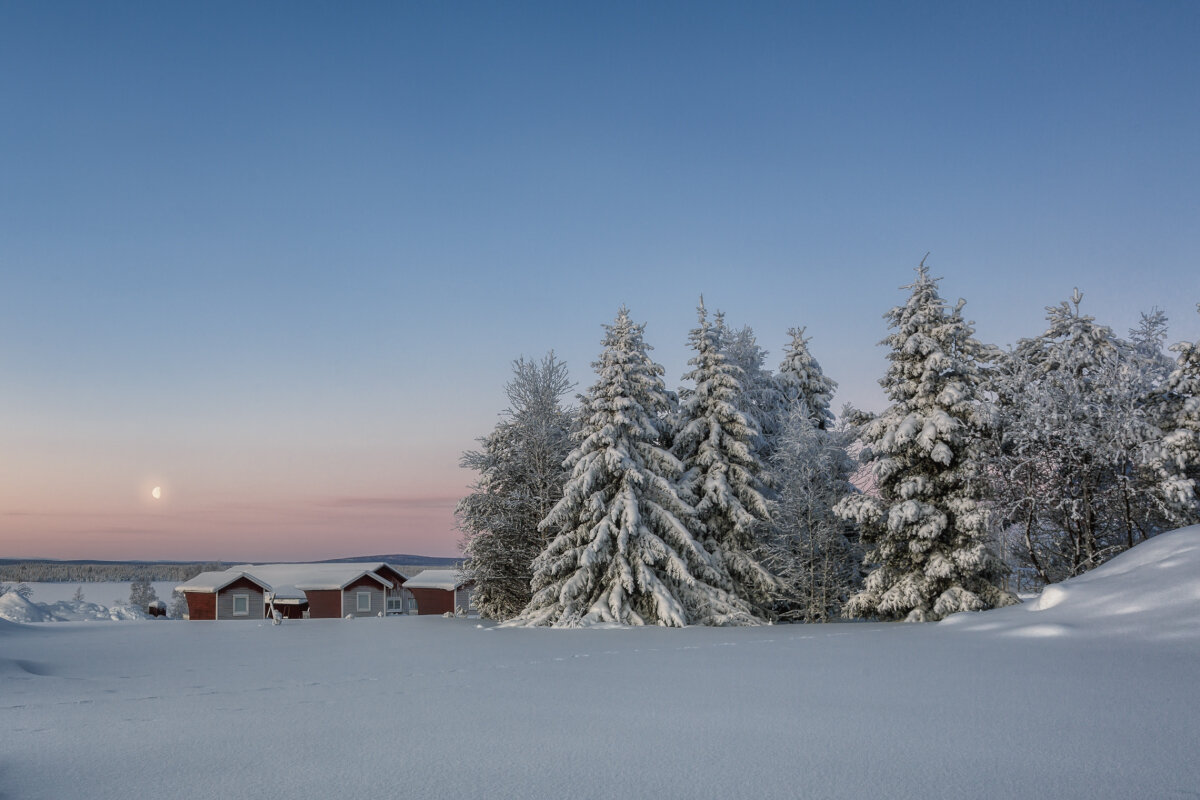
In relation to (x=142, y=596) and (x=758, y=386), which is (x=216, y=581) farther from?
(x=142, y=596)

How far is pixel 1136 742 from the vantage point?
20.1ft

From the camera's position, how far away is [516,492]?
1181 inches

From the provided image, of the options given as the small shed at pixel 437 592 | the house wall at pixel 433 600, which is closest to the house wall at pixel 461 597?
the small shed at pixel 437 592

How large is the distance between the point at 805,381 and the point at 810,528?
8.32 metres

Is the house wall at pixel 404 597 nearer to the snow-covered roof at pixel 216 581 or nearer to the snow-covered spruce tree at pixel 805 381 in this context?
the snow-covered roof at pixel 216 581

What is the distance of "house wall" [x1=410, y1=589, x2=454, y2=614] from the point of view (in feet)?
196

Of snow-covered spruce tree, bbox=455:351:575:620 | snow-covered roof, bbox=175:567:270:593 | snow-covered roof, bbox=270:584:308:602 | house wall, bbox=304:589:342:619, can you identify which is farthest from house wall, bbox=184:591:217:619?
snow-covered spruce tree, bbox=455:351:575:620

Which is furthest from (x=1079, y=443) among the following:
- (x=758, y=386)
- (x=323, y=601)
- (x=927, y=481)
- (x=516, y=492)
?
(x=323, y=601)

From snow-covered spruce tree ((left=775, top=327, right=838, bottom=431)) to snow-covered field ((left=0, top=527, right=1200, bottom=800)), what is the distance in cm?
1935

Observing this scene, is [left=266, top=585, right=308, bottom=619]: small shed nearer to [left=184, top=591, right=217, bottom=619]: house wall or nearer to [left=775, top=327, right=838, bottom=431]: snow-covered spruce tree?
[left=184, top=591, right=217, bottom=619]: house wall

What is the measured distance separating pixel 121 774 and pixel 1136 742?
27.2 ft

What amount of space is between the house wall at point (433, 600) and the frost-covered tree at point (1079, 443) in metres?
45.1

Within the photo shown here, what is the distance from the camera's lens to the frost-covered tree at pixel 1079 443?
22375 mm

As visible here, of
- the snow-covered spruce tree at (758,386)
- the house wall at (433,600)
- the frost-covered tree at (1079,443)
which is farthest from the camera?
the house wall at (433,600)
